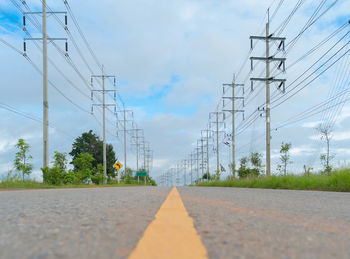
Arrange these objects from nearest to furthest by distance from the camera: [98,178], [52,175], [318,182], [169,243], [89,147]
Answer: [169,243] < [318,182] < [52,175] < [98,178] < [89,147]

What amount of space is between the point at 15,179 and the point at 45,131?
5.13 meters

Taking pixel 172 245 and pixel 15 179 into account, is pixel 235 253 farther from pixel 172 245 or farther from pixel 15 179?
pixel 15 179

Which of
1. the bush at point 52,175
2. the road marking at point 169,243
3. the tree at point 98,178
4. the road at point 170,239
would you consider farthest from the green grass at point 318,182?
the tree at point 98,178

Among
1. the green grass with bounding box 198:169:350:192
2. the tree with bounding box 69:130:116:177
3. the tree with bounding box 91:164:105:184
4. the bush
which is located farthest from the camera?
the tree with bounding box 69:130:116:177

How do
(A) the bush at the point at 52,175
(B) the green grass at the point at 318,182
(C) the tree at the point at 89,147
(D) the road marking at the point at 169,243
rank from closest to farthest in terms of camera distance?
1. (D) the road marking at the point at 169,243
2. (B) the green grass at the point at 318,182
3. (A) the bush at the point at 52,175
4. (C) the tree at the point at 89,147

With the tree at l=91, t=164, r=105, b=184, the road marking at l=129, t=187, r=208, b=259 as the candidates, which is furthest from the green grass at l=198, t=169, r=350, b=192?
the tree at l=91, t=164, r=105, b=184

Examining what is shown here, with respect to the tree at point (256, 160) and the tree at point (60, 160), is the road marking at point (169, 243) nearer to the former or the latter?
the tree at point (60, 160)

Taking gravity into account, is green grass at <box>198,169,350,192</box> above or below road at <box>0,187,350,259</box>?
below

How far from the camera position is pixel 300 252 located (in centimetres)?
171

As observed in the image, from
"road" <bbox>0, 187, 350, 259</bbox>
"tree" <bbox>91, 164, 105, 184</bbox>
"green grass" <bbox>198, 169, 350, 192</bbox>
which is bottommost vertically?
"tree" <bbox>91, 164, 105, 184</bbox>

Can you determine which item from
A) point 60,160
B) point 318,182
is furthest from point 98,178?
point 318,182

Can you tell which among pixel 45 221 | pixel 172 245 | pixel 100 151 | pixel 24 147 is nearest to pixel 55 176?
pixel 24 147

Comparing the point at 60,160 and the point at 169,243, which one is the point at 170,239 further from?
the point at 60,160

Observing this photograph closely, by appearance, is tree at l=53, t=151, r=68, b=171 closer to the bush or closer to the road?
the bush
